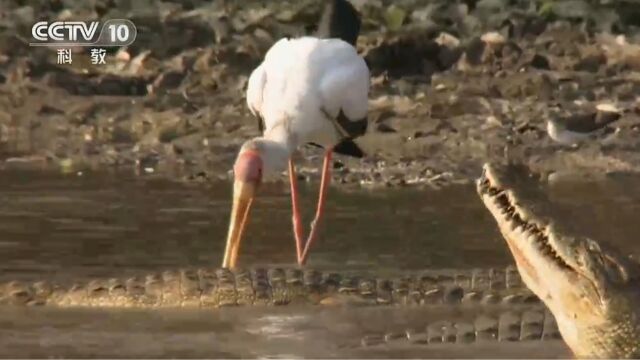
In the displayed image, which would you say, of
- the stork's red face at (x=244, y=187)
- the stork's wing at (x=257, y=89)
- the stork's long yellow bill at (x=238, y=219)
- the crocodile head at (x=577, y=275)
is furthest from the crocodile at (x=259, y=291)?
the stork's wing at (x=257, y=89)

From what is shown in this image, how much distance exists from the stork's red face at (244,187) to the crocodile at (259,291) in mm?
1180

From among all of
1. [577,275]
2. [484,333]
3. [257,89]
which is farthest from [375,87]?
[577,275]

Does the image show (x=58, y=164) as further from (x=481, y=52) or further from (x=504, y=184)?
(x=504, y=184)

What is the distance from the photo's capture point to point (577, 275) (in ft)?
18.7

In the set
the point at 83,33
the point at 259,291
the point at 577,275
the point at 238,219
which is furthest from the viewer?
the point at 83,33

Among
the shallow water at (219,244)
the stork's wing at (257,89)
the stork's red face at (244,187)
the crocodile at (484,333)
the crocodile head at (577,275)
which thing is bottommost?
the shallow water at (219,244)

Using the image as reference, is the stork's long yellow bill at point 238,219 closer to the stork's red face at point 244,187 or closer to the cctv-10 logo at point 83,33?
the stork's red face at point 244,187

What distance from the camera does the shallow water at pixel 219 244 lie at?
6875mm

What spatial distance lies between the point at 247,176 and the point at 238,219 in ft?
0.89

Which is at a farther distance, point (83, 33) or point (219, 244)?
point (83, 33)

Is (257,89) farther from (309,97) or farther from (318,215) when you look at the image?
(318,215)

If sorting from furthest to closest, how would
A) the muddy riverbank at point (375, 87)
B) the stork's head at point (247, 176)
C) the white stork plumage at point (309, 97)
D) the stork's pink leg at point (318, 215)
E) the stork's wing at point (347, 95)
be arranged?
the muddy riverbank at point (375, 87)
the stork's wing at point (347, 95)
the white stork plumage at point (309, 97)
the stork's pink leg at point (318, 215)
the stork's head at point (247, 176)

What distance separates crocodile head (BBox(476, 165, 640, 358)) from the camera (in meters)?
5.67

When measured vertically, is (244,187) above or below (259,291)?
above
